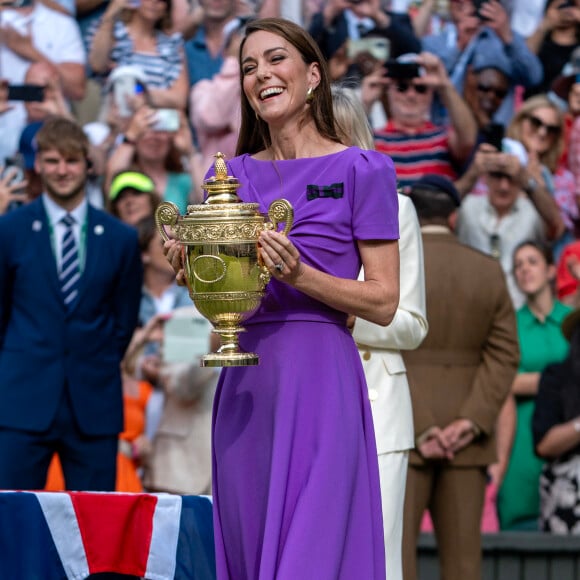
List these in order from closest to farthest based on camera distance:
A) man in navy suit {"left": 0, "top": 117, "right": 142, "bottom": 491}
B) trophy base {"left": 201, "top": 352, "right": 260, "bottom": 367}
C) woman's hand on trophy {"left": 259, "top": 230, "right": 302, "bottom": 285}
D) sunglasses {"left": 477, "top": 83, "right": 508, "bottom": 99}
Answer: woman's hand on trophy {"left": 259, "top": 230, "right": 302, "bottom": 285} → trophy base {"left": 201, "top": 352, "right": 260, "bottom": 367} → man in navy suit {"left": 0, "top": 117, "right": 142, "bottom": 491} → sunglasses {"left": 477, "top": 83, "right": 508, "bottom": 99}

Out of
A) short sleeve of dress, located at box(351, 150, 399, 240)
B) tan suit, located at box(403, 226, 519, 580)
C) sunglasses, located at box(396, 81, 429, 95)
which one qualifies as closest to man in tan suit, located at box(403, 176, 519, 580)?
tan suit, located at box(403, 226, 519, 580)

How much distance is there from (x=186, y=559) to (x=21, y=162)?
4065 mm

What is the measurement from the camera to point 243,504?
3.38 metres

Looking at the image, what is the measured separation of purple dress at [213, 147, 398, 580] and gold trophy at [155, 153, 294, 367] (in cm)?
11

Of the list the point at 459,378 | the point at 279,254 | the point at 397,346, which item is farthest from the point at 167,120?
the point at 279,254

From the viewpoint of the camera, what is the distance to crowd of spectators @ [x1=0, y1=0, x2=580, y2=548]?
7988 millimetres

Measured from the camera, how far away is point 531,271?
306 inches

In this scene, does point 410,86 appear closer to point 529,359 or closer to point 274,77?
point 529,359

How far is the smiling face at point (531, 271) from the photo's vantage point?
25.5ft

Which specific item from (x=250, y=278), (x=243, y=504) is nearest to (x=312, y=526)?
(x=243, y=504)

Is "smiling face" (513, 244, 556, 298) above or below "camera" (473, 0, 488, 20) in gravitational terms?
below

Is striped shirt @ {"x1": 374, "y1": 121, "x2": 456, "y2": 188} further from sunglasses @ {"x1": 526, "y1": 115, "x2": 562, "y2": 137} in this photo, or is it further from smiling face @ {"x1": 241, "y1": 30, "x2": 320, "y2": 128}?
smiling face @ {"x1": 241, "y1": 30, "x2": 320, "y2": 128}

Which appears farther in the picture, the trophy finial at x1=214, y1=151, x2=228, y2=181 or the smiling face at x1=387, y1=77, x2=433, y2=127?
the smiling face at x1=387, y1=77, x2=433, y2=127

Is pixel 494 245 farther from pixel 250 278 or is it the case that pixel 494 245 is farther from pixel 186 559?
pixel 250 278
